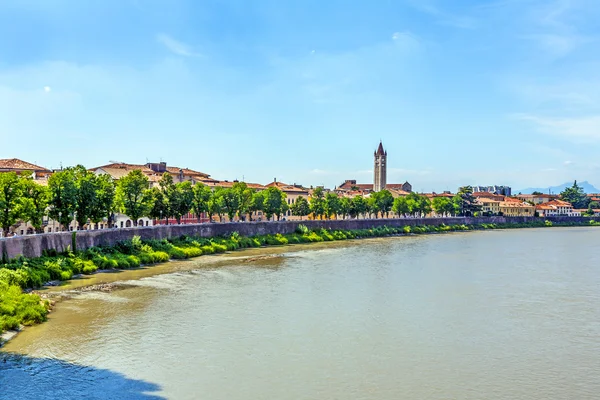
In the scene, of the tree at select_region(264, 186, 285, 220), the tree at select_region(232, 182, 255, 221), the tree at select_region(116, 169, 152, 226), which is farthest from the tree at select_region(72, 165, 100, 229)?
the tree at select_region(264, 186, 285, 220)

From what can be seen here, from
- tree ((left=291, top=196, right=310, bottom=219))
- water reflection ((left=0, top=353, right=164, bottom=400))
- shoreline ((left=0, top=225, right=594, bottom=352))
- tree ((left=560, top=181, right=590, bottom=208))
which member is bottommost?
water reflection ((left=0, top=353, right=164, bottom=400))

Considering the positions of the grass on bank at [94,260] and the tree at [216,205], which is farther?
the tree at [216,205]

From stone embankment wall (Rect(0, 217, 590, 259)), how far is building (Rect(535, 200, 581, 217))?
6736 centimetres

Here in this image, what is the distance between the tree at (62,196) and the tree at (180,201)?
1462cm

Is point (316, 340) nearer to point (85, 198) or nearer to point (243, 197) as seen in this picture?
point (85, 198)

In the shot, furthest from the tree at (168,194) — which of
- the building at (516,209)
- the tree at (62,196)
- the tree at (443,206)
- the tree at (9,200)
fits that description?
the building at (516,209)

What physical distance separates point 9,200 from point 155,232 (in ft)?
43.7

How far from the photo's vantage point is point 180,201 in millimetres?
54906

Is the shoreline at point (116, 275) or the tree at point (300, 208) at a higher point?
the tree at point (300, 208)

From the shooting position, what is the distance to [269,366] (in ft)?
58.0

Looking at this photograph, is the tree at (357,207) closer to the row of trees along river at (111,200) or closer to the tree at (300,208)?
the row of trees along river at (111,200)

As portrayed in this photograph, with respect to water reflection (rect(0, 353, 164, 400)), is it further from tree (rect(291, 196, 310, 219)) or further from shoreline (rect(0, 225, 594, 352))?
tree (rect(291, 196, 310, 219))

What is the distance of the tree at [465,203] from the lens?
120m

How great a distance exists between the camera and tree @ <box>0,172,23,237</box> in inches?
1356
